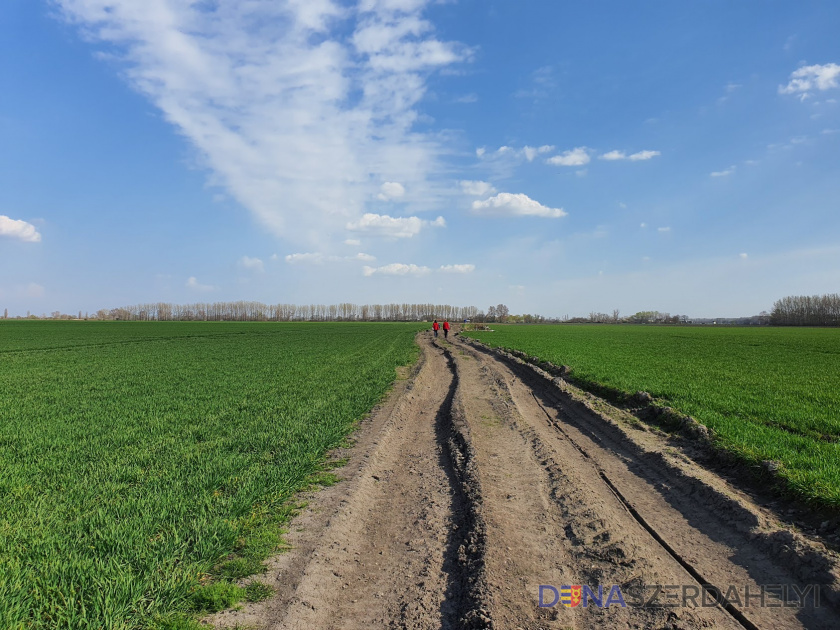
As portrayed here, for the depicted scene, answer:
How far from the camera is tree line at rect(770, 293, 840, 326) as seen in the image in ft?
476

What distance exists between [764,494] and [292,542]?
7011 millimetres

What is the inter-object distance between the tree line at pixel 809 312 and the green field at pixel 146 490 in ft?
607

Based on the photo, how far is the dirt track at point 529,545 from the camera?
384 centimetres

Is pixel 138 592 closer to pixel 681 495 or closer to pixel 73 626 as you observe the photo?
pixel 73 626

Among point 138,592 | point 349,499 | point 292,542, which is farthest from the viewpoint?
point 349,499

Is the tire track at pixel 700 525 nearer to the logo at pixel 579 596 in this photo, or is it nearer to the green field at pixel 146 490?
the logo at pixel 579 596

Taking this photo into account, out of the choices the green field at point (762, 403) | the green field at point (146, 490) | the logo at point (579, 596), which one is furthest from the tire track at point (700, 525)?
the green field at point (146, 490)

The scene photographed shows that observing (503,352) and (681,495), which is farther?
(503,352)

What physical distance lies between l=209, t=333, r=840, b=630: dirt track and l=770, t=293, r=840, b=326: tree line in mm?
182304

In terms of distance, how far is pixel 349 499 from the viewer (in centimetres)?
633

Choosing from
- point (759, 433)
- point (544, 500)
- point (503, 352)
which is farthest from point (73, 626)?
point (503, 352)

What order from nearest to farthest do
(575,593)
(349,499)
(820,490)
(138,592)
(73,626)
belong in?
(73,626), (138,592), (575,593), (820,490), (349,499)

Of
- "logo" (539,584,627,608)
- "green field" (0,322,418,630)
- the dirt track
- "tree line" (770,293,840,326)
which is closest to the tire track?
the dirt track

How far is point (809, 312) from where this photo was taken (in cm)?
15688
